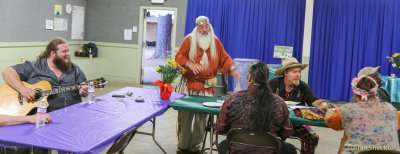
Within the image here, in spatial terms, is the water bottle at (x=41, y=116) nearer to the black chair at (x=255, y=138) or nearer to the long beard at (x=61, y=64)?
the long beard at (x=61, y=64)

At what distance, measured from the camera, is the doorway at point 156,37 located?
31.5 ft

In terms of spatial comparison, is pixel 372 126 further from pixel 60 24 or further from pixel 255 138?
pixel 60 24

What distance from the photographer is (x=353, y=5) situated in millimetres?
7848

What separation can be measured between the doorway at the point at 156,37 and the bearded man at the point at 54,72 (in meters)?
5.52

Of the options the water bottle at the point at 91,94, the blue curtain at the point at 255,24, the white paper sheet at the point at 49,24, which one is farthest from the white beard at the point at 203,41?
the white paper sheet at the point at 49,24

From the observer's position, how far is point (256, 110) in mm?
2752

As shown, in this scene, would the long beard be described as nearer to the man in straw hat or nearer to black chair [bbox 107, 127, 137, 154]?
black chair [bbox 107, 127, 137, 154]

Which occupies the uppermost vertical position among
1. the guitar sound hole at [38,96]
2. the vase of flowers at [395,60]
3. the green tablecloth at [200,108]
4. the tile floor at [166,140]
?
the vase of flowers at [395,60]

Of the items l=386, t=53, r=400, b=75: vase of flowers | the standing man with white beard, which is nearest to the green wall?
the standing man with white beard

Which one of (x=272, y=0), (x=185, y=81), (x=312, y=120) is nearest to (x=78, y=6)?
(x=272, y=0)

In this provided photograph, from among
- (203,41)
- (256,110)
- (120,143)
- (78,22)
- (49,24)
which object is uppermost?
(78,22)

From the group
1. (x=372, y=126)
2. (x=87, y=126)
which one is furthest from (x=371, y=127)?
(x=87, y=126)

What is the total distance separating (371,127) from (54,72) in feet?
9.44

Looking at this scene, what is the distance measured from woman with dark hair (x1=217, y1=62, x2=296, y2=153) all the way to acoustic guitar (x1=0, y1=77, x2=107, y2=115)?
178cm
